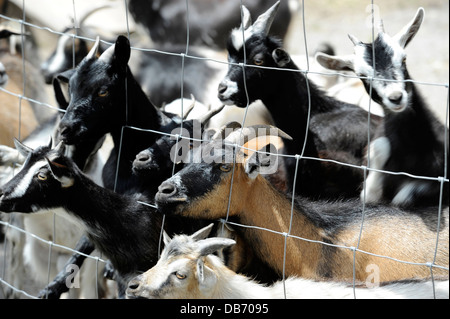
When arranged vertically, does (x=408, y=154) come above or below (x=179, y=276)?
above

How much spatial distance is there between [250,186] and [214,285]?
22.7 inches

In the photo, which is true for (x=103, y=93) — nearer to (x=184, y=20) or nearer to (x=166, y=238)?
(x=166, y=238)

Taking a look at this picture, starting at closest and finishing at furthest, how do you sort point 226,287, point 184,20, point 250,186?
point 226,287 < point 250,186 < point 184,20

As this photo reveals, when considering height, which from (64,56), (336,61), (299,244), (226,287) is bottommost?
(226,287)

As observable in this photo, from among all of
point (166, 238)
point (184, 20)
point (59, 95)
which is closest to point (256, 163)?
point (166, 238)

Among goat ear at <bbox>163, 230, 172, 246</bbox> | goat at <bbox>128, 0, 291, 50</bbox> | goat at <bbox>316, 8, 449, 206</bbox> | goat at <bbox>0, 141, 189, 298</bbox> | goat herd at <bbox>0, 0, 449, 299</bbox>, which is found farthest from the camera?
goat at <bbox>128, 0, 291, 50</bbox>

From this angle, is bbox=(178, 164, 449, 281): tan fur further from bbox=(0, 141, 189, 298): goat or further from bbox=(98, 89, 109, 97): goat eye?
bbox=(98, 89, 109, 97): goat eye

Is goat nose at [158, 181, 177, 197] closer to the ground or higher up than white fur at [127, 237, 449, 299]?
higher up

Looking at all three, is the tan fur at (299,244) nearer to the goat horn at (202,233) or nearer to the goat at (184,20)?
the goat horn at (202,233)

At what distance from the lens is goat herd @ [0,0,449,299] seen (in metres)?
3.48

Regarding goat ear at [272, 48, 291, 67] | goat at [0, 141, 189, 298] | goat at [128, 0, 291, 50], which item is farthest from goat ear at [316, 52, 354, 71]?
goat at [128, 0, 291, 50]

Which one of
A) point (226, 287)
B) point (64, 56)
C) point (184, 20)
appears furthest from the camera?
point (184, 20)

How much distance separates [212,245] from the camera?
3.35m
